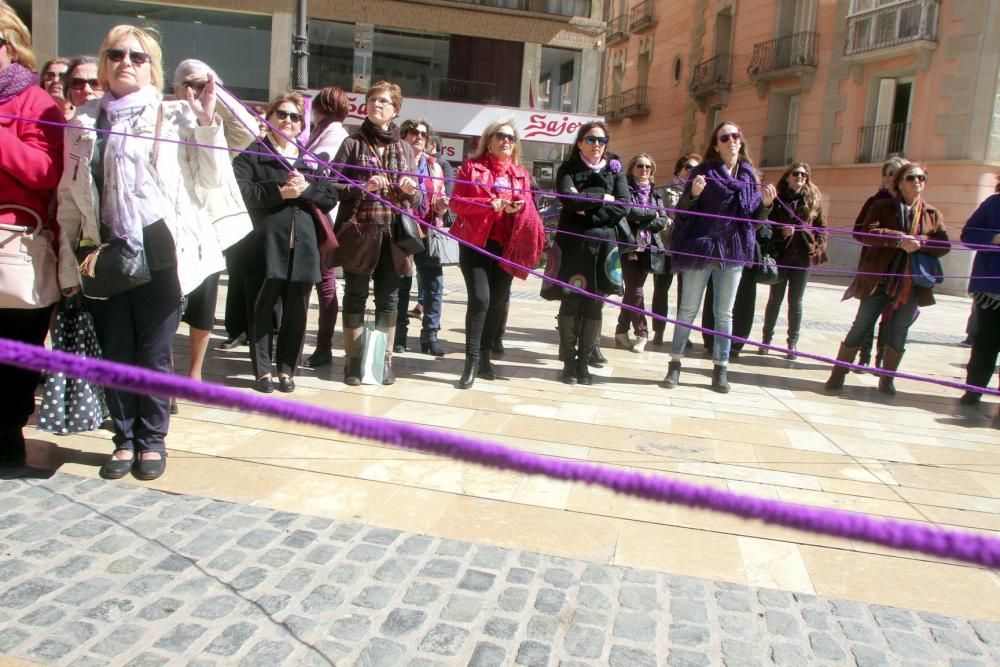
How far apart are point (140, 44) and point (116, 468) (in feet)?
5.87

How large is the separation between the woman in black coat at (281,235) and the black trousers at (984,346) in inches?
184

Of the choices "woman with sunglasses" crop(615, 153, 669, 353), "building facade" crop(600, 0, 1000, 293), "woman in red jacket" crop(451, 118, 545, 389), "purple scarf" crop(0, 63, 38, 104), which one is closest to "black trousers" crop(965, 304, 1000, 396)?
"woman with sunglasses" crop(615, 153, 669, 353)

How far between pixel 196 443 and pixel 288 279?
128cm

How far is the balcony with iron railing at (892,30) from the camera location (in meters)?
20.6

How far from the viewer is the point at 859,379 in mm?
7066

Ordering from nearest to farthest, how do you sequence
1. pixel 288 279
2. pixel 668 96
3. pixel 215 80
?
pixel 215 80
pixel 288 279
pixel 668 96

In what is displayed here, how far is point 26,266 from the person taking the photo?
3262 millimetres

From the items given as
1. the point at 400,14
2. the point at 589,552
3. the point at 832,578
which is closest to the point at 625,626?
the point at 589,552

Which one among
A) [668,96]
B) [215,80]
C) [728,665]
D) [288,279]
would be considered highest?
[668,96]

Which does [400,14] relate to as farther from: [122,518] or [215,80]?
[122,518]

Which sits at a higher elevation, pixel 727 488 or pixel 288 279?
pixel 288 279

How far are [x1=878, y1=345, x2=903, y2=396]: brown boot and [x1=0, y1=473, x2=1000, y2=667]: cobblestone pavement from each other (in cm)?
407

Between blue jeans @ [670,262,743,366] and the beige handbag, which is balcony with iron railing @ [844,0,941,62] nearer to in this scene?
blue jeans @ [670,262,743,366]

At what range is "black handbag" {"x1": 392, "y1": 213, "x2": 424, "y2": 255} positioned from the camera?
5.36 meters
